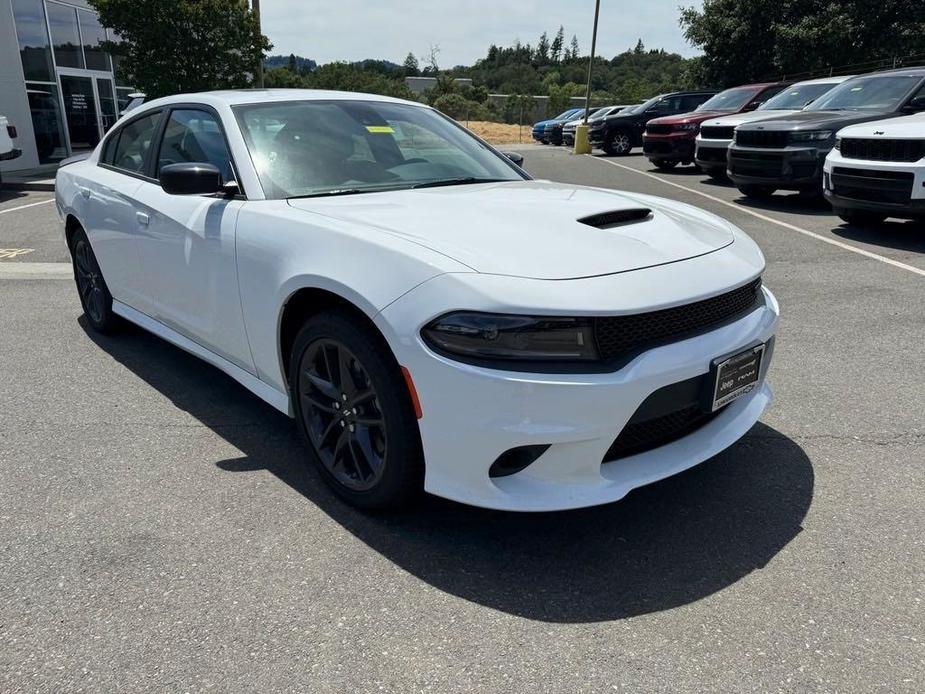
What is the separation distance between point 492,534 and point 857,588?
119 centimetres

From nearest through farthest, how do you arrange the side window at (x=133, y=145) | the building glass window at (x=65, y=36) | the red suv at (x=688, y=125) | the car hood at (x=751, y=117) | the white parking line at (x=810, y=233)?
the side window at (x=133, y=145)
the white parking line at (x=810, y=233)
the car hood at (x=751, y=117)
the red suv at (x=688, y=125)
the building glass window at (x=65, y=36)

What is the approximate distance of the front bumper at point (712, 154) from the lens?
12.5m

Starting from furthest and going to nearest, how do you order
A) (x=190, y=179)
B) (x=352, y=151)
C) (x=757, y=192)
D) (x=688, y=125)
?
1. (x=688, y=125)
2. (x=757, y=192)
3. (x=352, y=151)
4. (x=190, y=179)

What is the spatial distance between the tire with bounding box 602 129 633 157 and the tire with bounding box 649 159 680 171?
4.81 metres

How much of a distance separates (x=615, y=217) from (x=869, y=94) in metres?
9.22

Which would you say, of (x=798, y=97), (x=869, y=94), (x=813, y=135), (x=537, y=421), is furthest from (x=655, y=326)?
(x=798, y=97)

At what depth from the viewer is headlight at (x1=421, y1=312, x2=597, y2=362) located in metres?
2.19

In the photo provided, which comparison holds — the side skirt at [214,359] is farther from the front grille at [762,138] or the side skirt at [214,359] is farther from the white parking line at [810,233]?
the front grille at [762,138]

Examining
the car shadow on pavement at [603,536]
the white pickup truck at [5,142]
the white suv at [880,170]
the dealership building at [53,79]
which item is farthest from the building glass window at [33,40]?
the car shadow on pavement at [603,536]

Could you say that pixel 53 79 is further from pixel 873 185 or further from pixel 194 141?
pixel 873 185

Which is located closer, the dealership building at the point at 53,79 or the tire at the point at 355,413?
the tire at the point at 355,413

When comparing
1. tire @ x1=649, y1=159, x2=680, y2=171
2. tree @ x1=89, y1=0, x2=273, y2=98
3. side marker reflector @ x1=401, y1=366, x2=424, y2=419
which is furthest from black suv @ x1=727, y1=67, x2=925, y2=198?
tree @ x1=89, y1=0, x2=273, y2=98

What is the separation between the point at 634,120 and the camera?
20859mm

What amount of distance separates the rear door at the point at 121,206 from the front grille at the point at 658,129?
41.6ft
